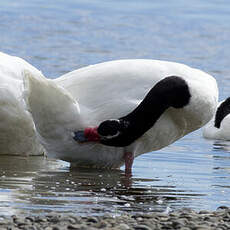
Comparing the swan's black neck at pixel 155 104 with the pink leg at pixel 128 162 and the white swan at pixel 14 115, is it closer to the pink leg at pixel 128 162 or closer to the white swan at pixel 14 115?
the pink leg at pixel 128 162

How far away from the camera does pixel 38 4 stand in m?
40.5

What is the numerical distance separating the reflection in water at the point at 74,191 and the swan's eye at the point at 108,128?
1.89 ft

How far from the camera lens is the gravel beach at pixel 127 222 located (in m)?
7.46

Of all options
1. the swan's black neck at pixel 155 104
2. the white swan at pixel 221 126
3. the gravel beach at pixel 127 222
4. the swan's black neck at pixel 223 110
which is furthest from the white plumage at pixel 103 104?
the swan's black neck at pixel 223 110

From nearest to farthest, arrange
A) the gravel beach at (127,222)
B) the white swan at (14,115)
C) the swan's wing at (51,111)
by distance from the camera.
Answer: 1. the gravel beach at (127,222)
2. the swan's wing at (51,111)
3. the white swan at (14,115)

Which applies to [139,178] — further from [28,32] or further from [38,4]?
[38,4]

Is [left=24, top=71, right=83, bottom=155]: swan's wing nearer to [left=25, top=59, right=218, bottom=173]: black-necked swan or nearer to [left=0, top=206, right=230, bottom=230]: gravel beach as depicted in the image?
[left=25, top=59, right=218, bottom=173]: black-necked swan

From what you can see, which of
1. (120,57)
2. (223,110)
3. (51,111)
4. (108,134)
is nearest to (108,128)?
(108,134)

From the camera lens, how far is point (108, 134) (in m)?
10.1

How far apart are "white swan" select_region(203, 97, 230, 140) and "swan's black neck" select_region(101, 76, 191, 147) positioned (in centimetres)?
561

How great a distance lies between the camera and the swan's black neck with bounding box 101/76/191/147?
1027 cm

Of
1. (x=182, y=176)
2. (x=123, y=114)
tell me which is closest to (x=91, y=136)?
(x=123, y=114)

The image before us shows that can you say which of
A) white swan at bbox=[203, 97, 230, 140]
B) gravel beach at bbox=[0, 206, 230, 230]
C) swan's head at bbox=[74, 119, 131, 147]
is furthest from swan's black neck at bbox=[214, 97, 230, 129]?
gravel beach at bbox=[0, 206, 230, 230]

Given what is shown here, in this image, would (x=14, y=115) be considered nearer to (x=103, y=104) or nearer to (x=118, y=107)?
(x=103, y=104)
